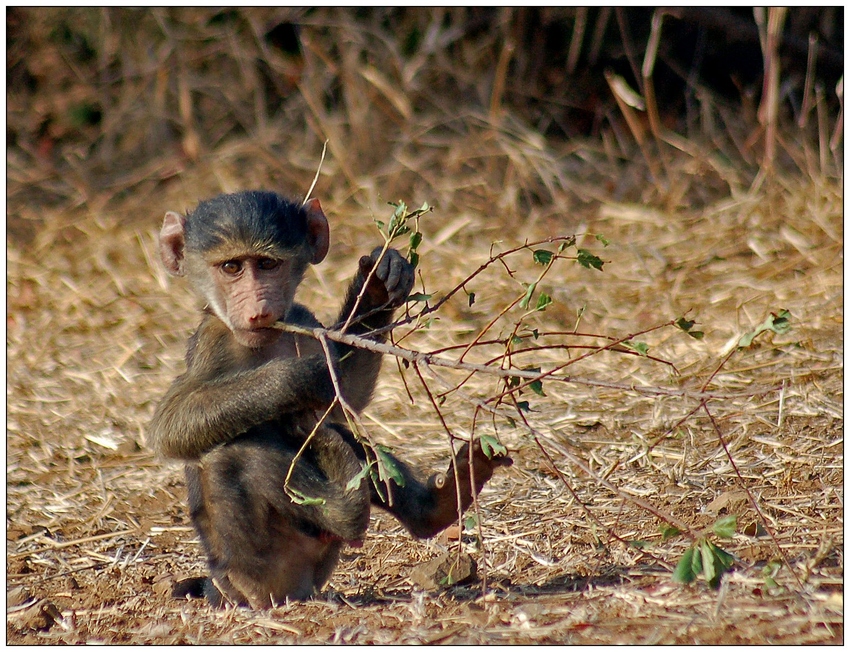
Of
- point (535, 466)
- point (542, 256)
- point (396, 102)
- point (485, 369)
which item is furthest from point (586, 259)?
point (396, 102)

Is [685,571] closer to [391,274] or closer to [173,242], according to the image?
[391,274]

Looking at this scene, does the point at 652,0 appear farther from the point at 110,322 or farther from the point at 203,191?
the point at 110,322

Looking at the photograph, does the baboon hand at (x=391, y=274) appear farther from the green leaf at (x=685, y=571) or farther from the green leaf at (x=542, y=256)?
the green leaf at (x=685, y=571)

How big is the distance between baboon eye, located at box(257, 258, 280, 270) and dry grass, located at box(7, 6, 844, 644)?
0.79 meters

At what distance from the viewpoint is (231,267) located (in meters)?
4.22

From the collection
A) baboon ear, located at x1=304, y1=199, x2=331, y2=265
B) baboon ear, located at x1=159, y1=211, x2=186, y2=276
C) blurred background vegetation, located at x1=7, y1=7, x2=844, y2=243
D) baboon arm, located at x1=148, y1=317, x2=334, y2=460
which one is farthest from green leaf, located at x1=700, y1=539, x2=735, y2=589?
blurred background vegetation, located at x1=7, y1=7, x2=844, y2=243

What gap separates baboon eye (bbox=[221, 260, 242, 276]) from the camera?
13.9 ft

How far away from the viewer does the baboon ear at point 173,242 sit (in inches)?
177

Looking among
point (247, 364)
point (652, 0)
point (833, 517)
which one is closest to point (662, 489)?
point (833, 517)

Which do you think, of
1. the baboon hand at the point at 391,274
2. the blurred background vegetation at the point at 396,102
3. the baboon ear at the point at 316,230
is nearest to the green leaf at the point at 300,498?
the baboon hand at the point at 391,274

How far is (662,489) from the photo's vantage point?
4.96 metres

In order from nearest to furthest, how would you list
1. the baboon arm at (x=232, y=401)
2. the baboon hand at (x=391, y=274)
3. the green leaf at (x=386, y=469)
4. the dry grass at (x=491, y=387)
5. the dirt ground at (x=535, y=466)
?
1. the green leaf at (x=386, y=469)
2. the dirt ground at (x=535, y=466)
3. the dry grass at (x=491, y=387)
4. the baboon arm at (x=232, y=401)
5. the baboon hand at (x=391, y=274)

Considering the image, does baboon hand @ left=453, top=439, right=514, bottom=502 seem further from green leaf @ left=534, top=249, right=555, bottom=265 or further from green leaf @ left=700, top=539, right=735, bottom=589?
green leaf @ left=700, top=539, right=735, bottom=589

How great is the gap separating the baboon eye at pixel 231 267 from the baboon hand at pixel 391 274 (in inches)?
19.0
